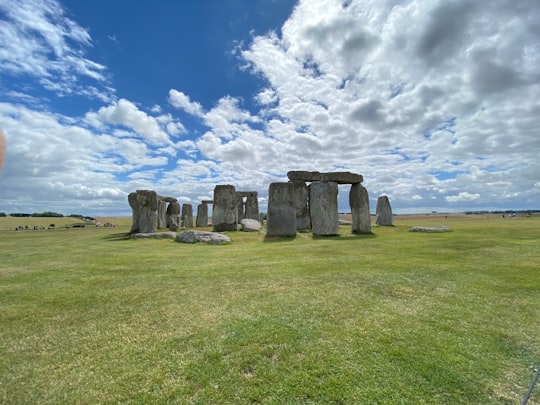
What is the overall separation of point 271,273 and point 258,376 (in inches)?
173

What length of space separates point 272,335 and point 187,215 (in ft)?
101

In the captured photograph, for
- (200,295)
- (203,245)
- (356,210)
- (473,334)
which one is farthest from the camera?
(356,210)

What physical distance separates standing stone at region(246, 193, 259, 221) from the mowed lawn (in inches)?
863

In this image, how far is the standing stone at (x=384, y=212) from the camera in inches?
1003

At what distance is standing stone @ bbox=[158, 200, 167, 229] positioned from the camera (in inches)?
1116

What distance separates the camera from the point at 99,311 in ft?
17.2

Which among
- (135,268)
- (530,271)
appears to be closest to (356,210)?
(530,271)

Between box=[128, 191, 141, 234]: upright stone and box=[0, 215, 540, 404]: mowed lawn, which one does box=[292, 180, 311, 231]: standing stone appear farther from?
box=[0, 215, 540, 404]: mowed lawn

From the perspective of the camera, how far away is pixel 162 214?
94.7 ft

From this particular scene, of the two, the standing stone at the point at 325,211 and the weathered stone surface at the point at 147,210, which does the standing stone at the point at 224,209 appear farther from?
the standing stone at the point at 325,211

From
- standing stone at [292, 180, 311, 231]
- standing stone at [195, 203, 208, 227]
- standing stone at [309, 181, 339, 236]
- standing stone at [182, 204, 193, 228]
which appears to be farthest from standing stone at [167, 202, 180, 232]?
standing stone at [309, 181, 339, 236]

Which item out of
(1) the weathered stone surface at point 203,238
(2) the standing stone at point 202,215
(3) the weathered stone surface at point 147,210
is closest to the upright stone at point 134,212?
(3) the weathered stone surface at point 147,210

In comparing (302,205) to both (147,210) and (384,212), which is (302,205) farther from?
(147,210)

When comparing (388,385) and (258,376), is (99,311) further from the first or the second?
(388,385)
